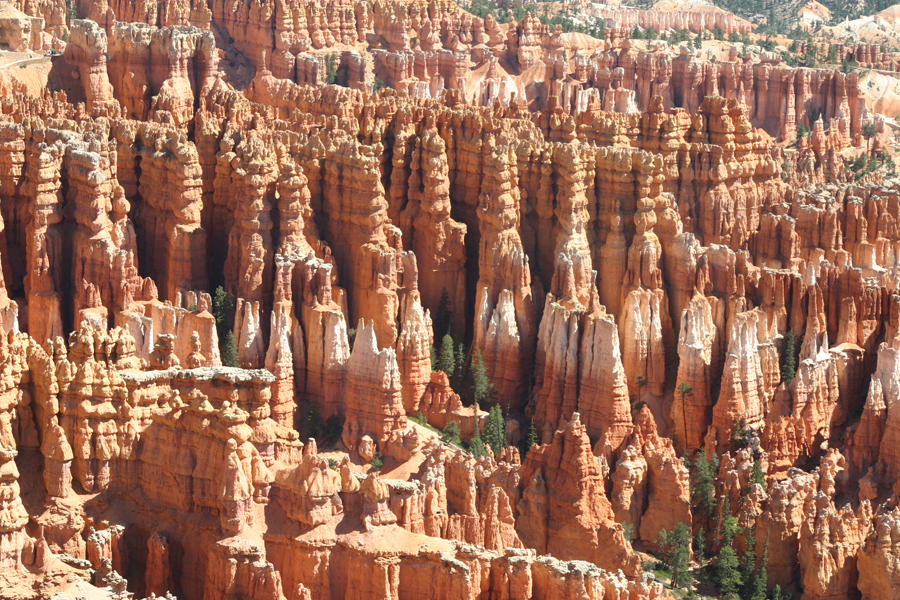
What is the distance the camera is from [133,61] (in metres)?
84.8

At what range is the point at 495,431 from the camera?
204ft

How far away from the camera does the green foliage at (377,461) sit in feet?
188

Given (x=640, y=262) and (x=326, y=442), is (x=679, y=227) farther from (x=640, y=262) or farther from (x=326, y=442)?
(x=326, y=442)

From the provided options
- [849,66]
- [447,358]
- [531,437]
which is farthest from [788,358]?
[849,66]

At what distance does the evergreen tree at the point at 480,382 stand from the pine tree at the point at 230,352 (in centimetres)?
758

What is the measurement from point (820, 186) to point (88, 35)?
28.6 m

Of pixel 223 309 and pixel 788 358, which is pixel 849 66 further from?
pixel 223 309

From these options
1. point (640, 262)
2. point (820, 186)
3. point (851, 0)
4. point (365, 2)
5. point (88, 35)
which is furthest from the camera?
point (851, 0)

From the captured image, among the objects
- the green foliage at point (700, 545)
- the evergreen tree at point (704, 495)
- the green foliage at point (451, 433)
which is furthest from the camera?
the green foliage at point (451, 433)

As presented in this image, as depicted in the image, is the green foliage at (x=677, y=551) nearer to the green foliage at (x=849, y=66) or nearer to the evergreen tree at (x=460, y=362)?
the evergreen tree at (x=460, y=362)

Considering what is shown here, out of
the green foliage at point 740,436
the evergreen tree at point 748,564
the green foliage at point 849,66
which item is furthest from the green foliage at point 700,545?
the green foliage at point 849,66

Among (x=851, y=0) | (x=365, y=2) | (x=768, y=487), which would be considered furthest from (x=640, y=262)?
(x=851, y=0)

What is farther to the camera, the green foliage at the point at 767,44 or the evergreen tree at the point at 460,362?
the green foliage at the point at 767,44

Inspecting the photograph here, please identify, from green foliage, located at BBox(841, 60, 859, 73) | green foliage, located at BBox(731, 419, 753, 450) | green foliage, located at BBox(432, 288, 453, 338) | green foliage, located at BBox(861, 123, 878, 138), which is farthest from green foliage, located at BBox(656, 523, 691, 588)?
green foliage, located at BBox(841, 60, 859, 73)
